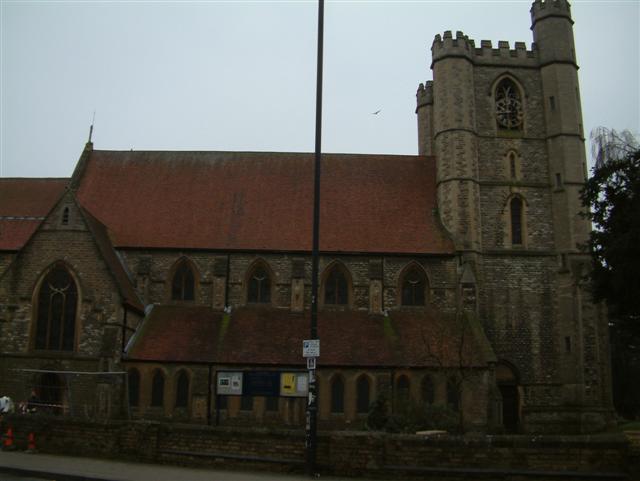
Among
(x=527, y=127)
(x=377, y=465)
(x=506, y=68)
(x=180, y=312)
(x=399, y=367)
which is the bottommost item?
(x=377, y=465)

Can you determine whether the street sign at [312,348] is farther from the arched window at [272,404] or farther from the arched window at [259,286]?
the arched window at [259,286]

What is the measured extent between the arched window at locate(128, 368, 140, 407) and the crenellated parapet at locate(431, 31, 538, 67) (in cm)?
1930

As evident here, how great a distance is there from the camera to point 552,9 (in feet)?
98.6

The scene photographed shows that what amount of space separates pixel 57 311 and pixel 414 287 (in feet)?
46.1

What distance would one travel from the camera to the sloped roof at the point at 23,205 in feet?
88.8

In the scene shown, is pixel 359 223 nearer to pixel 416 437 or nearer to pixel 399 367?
pixel 399 367

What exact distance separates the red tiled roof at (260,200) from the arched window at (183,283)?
1.06 meters

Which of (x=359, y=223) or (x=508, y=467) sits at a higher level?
(x=359, y=223)

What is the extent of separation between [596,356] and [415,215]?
30.8 feet

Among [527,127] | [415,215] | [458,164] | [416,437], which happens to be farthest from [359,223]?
[416,437]

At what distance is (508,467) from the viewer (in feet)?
41.1

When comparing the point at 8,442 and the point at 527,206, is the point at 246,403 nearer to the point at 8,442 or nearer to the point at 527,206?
the point at 8,442

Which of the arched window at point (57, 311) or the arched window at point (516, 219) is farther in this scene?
the arched window at point (516, 219)

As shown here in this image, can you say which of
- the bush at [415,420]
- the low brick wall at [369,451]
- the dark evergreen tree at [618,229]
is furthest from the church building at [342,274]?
the low brick wall at [369,451]
